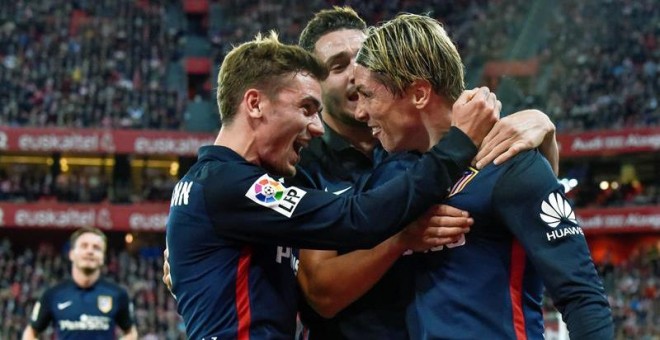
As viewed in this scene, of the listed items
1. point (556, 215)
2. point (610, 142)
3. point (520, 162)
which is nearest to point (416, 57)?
point (520, 162)

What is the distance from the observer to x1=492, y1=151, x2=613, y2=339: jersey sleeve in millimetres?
3023

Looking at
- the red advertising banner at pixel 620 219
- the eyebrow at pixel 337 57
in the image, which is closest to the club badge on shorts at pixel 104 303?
the eyebrow at pixel 337 57

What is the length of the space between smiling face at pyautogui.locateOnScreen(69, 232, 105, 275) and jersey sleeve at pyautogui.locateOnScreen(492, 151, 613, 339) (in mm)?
7447

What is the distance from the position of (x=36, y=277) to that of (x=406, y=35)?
25.9m

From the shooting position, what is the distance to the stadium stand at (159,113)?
30.9 m

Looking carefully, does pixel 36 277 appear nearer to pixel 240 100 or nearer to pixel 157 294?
pixel 157 294

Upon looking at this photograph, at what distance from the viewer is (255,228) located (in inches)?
137

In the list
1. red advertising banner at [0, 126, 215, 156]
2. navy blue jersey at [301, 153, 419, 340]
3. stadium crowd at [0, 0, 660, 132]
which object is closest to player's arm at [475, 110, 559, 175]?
navy blue jersey at [301, 153, 419, 340]

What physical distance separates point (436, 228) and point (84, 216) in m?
29.2

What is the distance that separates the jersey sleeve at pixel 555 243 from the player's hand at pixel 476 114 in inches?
8.3

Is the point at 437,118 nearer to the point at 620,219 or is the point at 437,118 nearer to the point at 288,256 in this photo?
the point at 288,256

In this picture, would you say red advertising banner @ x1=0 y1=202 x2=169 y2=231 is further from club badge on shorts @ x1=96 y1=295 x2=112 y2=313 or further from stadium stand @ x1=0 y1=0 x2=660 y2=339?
club badge on shorts @ x1=96 y1=295 x2=112 y2=313

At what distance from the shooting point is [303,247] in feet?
11.6

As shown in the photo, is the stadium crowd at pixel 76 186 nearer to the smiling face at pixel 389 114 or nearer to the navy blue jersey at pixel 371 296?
the navy blue jersey at pixel 371 296
